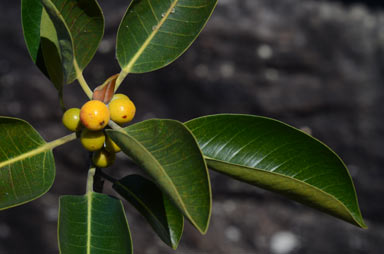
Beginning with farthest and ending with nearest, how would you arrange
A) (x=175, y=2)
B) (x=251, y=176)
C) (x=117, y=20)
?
(x=117, y=20) → (x=175, y=2) → (x=251, y=176)

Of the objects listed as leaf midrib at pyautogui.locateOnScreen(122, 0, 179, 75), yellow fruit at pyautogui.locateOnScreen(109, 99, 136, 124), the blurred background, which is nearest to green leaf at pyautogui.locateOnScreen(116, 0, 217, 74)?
leaf midrib at pyautogui.locateOnScreen(122, 0, 179, 75)

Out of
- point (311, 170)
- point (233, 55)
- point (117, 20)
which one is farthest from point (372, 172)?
point (311, 170)

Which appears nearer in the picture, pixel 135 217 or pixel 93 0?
pixel 93 0

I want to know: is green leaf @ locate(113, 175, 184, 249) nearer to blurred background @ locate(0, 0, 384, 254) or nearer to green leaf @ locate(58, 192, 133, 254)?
green leaf @ locate(58, 192, 133, 254)

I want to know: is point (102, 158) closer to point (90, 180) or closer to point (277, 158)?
point (90, 180)

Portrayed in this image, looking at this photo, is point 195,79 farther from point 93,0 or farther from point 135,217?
point 93,0

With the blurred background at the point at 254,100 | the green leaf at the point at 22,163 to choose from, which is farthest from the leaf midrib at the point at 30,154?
the blurred background at the point at 254,100
